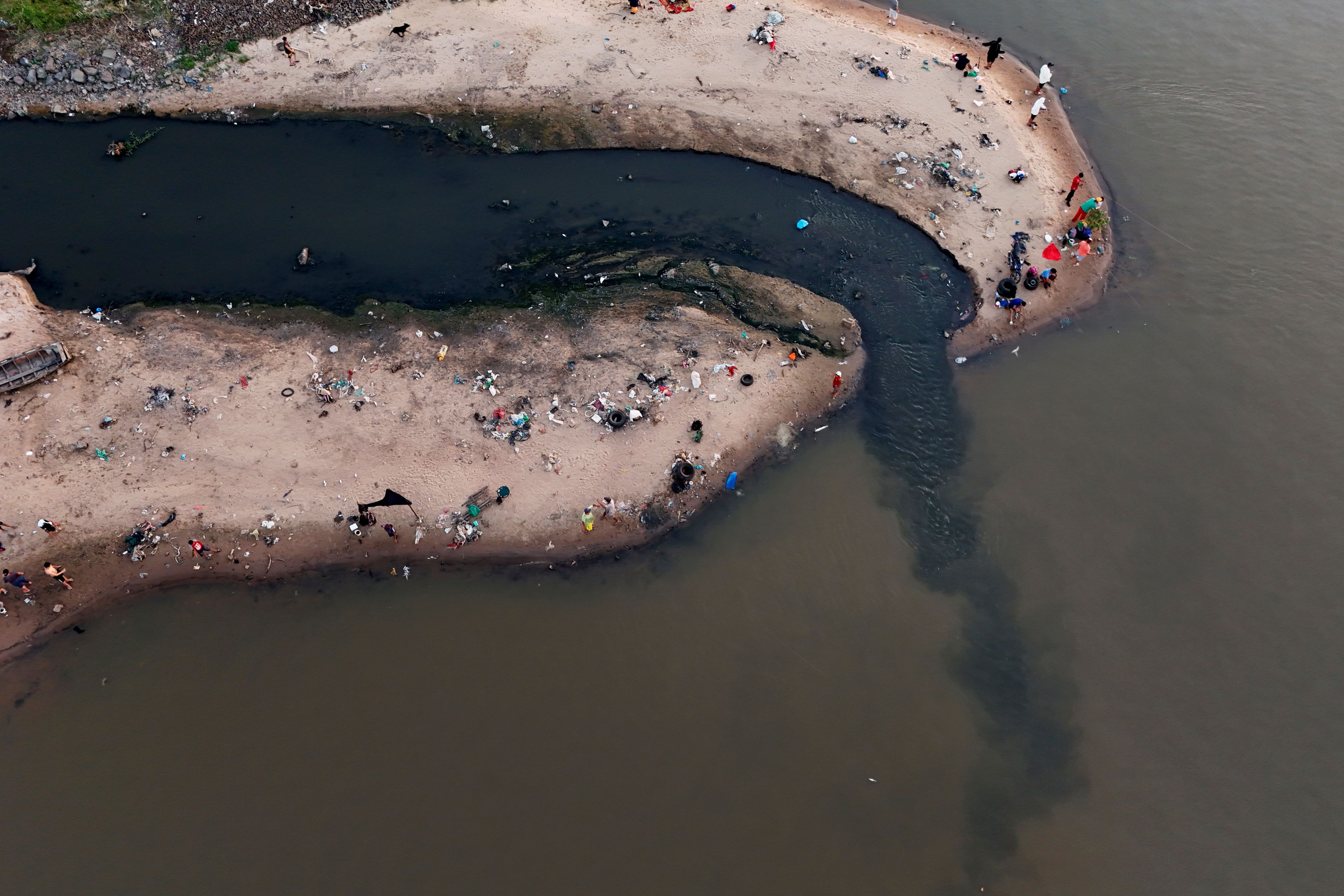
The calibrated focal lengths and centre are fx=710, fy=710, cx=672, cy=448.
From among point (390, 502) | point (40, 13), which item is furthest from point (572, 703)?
point (40, 13)

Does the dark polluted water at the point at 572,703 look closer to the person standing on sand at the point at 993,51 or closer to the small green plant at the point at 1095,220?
the small green plant at the point at 1095,220

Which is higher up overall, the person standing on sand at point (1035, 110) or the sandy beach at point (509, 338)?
the person standing on sand at point (1035, 110)

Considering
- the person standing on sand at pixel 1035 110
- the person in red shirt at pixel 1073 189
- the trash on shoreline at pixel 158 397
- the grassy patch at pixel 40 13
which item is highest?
the person standing on sand at pixel 1035 110

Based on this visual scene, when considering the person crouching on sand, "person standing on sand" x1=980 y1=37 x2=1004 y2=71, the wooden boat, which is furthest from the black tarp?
"person standing on sand" x1=980 y1=37 x2=1004 y2=71

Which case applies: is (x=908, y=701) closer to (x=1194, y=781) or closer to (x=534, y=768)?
(x=1194, y=781)

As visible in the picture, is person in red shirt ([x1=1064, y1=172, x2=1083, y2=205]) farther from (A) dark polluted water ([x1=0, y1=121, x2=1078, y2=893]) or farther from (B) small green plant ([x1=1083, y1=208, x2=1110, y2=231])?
(A) dark polluted water ([x1=0, y1=121, x2=1078, y2=893])

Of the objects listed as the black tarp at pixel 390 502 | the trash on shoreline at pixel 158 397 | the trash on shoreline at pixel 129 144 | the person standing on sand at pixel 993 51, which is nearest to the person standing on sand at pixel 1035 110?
the person standing on sand at pixel 993 51
